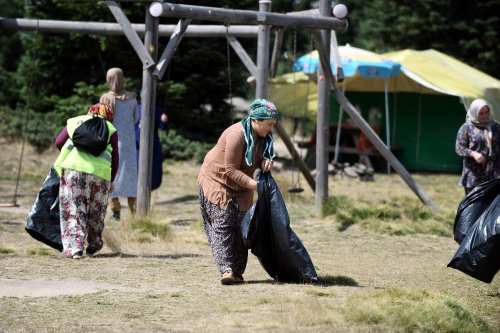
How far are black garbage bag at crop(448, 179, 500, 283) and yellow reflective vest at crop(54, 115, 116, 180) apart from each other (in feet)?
10.5

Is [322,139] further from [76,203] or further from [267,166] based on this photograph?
[267,166]

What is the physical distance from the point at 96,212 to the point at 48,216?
0.44 m

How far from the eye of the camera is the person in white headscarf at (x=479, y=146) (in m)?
11.0

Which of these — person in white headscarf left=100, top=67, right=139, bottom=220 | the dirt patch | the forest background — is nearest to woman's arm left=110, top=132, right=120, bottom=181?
the dirt patch

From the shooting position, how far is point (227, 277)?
26.0 feet

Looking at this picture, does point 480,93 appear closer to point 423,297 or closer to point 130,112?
point 130,112

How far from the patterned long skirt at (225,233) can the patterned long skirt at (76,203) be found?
5.14ft

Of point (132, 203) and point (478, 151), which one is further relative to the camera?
point (132, 203)

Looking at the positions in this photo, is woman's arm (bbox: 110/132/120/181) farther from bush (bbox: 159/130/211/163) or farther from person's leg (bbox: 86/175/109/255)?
bush (bbox: 159/130/211/163)

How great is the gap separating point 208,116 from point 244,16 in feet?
32.0

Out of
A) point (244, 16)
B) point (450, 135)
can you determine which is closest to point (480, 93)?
point (450, 135)

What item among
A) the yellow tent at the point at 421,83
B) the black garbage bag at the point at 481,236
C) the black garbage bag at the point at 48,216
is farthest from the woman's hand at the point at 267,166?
the yellow tent at the point at 421,83

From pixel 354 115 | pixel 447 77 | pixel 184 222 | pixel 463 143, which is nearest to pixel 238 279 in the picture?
pixel 463 143

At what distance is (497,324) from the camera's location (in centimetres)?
686
